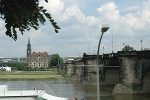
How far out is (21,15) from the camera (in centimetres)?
490

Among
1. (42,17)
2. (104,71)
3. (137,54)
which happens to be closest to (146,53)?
(137,54)

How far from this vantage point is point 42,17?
5066 mm

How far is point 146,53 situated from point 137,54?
64.9 inches

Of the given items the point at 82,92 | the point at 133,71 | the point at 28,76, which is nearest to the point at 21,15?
the point at 133,71

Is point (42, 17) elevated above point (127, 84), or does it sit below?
above

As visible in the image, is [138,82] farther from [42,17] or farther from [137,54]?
[42,17]

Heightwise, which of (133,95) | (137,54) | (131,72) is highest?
(137,54)

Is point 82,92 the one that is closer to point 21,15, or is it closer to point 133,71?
point 133,71

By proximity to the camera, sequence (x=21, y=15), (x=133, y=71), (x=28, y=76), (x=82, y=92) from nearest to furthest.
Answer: (x=21, y=15)
(x=133, y=71)
(x=82, y=92)
(x=28, y=76)

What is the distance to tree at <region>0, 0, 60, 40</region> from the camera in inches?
188

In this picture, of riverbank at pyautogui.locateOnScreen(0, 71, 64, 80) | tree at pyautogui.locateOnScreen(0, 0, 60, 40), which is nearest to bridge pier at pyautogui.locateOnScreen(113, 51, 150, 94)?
riverbank at pyautogui.locateOnScreen(0, 71, 64, 80)

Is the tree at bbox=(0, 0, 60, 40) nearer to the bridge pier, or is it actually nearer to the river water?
the river water

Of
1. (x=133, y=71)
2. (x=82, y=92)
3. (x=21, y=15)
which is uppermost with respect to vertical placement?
(x=21, y=15)

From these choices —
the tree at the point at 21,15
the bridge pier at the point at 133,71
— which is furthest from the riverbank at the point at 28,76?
the tree at the point at 21,15
